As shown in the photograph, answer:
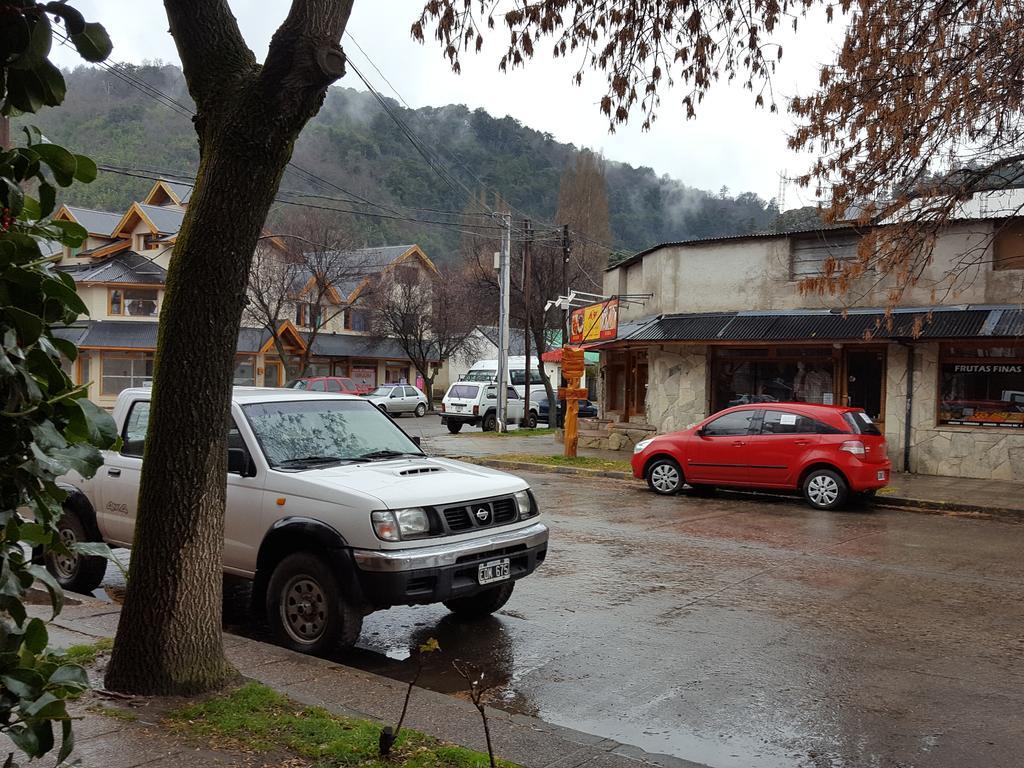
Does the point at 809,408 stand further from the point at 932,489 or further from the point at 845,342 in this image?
A: the point at 845,342

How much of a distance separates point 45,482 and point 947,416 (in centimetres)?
1987

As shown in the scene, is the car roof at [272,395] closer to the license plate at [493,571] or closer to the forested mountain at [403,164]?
the license plate at [493,571]

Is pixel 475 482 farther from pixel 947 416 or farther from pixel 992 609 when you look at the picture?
pixel 947 416

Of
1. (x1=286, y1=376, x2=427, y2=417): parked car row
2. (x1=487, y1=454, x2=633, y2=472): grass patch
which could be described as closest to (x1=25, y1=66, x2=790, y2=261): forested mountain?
(x1=286, y1=376, x2=427, y2=417): parked car row

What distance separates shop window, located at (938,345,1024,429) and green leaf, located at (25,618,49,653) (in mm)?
19554

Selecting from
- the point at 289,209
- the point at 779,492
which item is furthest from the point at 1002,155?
the point at 289,209

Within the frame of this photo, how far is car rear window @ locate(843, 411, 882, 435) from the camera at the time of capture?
1465 centimetres

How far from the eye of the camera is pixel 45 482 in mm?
2045

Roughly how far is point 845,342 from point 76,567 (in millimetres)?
16200

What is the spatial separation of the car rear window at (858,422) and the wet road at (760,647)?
3166mm

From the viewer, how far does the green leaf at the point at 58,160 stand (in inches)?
83.9

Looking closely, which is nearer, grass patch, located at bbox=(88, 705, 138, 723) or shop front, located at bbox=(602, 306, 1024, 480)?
grass patch, located at bbox=(88, 705, 138, 723)

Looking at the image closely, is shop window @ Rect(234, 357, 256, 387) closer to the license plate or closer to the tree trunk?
the license plate

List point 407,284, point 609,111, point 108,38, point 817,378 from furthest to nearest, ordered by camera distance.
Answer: point 407,284 → point 817,378 → point 609,111 → point 108,38
